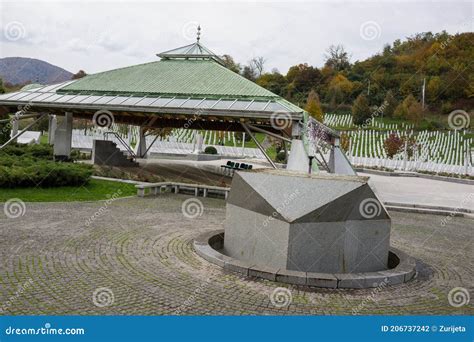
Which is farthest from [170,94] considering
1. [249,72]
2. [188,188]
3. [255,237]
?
[249,72]

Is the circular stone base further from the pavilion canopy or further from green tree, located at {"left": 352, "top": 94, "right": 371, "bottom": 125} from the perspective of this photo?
green tree, located at {"left": 352, "top": 94, "right": 371, "bottom": 125}

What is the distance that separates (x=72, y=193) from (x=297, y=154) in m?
8.79

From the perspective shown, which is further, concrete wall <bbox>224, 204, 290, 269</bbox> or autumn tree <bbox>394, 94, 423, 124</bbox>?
autumn tree <bbox>394, 94, 423, 124</bbox>

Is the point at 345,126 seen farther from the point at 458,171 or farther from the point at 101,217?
the point at 101,217

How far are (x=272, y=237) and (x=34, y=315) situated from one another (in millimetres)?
4127

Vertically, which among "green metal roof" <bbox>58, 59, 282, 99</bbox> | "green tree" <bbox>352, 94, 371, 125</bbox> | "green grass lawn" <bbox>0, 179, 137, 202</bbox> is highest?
"green tree" <bbox>352, 94, 371, 125</bbox>

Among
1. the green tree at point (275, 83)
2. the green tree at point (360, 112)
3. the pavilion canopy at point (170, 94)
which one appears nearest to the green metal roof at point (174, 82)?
the pavilion canopy at point (170, 94)

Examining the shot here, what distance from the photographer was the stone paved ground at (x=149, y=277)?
6.01m

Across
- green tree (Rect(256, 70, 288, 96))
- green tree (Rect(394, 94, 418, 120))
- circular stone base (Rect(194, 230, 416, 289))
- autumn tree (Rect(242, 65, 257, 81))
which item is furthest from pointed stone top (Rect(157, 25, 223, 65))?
autumn tree (Rect(242, 65, 257, 81))

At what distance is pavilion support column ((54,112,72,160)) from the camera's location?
22203 millimetres

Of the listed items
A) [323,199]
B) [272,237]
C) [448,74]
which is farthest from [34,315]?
[448,74]

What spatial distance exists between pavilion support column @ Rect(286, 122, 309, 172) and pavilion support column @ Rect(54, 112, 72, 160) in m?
12.3

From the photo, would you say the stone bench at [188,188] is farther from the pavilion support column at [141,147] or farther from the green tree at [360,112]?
the green tree at [360,112]

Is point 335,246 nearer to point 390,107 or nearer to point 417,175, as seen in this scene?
point 417,175
